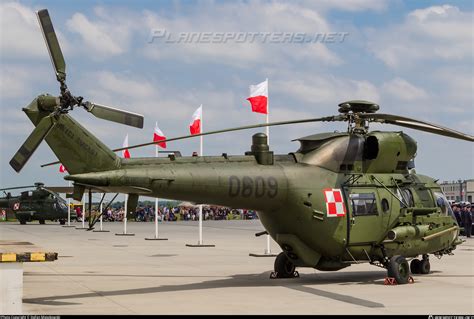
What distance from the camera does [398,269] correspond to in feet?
50.5

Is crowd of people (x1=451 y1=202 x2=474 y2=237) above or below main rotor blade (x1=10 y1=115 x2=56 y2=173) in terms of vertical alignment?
below

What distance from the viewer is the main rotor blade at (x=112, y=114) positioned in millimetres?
12297

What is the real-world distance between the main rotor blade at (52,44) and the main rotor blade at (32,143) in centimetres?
78

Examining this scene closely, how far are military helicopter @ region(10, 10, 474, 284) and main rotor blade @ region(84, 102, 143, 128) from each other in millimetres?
17

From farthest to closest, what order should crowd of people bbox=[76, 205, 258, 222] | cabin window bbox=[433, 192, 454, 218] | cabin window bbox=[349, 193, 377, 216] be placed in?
1. crowd of people bbox=[76, 205, 258, 222]
2. cabin window bbox=[433, 192, 454, 218]
3. cabin window bbox=[349, 193, 377, 216]

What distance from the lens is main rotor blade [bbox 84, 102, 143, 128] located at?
12.3 m

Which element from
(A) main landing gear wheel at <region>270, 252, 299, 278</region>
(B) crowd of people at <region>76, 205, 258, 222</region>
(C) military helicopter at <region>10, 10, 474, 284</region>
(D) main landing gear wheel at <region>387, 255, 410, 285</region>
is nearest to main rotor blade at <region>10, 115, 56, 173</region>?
(C) military helicopter at <region>10, 10, 474, 284</region>

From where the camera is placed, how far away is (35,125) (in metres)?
12.3

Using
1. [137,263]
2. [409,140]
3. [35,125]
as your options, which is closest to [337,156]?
[409,140]

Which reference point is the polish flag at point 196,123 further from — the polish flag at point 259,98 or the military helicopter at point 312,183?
the military helicopter at point 312,183

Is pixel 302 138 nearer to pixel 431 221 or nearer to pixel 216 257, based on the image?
pixel 431 221

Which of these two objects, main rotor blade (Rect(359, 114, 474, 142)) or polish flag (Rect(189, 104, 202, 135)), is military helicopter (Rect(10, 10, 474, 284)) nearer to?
main rotor blade (Rect(359, 114, 474, 142))

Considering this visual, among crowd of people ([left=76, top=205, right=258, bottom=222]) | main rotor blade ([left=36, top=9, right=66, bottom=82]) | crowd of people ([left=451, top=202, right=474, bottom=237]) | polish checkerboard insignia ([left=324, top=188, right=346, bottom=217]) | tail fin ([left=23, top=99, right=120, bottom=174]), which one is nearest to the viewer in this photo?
main rotor blade ([left=36, top=9, right=66, bottom=82])

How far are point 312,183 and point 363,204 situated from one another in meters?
1.31
